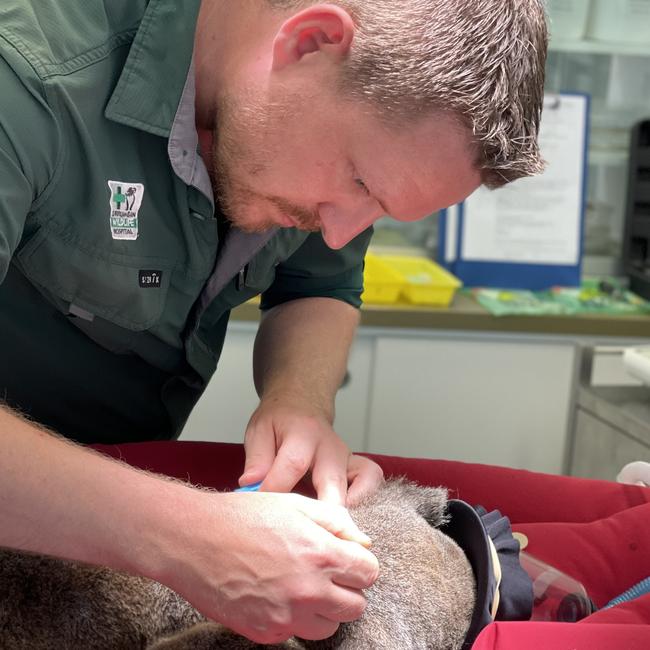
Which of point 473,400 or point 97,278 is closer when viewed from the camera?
point 97,278

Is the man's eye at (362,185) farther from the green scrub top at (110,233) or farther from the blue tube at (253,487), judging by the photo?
the blue tube at (253,487)

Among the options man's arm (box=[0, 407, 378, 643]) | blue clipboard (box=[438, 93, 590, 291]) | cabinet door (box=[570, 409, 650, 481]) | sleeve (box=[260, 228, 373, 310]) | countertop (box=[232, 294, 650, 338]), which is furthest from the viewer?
blue clipboard (box=[438, 93, 590, 291])

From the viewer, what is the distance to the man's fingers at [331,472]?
1.11 m

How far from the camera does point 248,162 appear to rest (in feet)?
3.61

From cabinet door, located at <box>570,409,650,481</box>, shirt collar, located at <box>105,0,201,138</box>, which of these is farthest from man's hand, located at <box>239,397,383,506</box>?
cabinet door, located at <box>570,409,650,481</box>

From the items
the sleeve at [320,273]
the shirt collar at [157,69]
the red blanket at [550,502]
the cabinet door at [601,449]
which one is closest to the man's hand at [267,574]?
the red blanket at [550,502]

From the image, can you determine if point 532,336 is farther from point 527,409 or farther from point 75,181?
point 75,181

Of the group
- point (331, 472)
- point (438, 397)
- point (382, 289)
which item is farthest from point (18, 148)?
point (438, 397)

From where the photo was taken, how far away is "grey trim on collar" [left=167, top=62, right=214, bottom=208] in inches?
→ 42.6

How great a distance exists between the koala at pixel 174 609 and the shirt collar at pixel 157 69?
1.49 ft

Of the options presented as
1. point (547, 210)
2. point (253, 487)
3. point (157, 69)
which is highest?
point (157, 69)

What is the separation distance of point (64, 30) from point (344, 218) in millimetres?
Result: 343

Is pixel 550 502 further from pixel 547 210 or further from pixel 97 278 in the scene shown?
pixel 547 210

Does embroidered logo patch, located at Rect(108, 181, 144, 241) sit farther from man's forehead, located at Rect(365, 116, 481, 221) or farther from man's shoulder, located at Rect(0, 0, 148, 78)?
man's forehead, located at Rect(365, 116, 481, 221)
